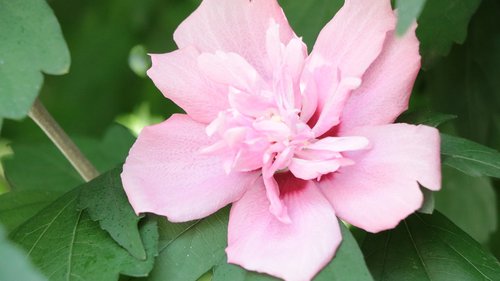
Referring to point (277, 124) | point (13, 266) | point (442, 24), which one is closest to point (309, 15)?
point (442, 24)

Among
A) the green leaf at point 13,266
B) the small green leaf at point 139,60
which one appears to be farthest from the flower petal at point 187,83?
the small green leaf at point 139,60

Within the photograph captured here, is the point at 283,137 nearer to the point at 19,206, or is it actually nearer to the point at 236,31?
the point at 236,31

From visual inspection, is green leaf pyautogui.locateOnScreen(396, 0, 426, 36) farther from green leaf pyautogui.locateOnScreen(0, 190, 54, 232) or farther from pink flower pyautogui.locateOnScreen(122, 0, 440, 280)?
green leaf pyautogui.locateOnScreen(0, 190, 54, 232)

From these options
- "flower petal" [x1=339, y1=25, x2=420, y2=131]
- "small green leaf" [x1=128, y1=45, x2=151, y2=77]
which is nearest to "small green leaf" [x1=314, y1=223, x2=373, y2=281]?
"flower petal" [x1=339, y1=25, x2=420, y2=131]

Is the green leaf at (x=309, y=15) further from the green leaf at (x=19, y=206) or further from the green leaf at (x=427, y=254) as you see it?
the green leaf at (x=19, y=206)

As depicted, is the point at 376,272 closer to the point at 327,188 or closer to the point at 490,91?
the point at 327,188

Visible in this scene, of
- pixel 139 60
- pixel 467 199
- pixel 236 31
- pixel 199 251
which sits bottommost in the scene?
pixel 467 199
